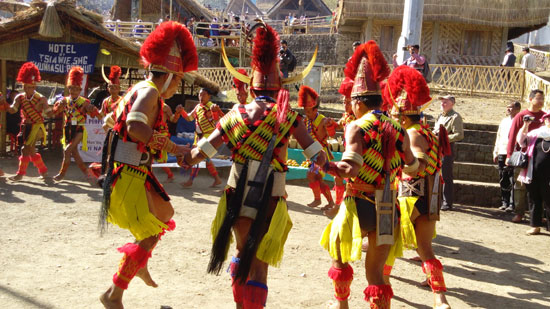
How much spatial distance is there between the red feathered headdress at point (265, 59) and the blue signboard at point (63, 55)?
32.7ft

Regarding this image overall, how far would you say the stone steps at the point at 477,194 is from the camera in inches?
393

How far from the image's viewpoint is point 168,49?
4.07 metres

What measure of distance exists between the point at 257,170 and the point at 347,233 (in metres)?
0.81

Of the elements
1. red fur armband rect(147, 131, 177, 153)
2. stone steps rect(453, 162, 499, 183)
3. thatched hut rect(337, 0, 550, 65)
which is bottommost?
stone steps rect(453, 162, 499, 183)

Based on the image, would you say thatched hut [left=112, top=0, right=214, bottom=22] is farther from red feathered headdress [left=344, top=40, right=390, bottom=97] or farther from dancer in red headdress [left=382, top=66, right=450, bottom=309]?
red feathered headdress [left=344, top=40, right=390, bottom=97]

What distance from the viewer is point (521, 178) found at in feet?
26.1

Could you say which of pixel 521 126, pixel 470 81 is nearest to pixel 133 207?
pixel 521 126

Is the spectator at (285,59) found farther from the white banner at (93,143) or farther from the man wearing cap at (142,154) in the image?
the man wearing cap at (142,154)

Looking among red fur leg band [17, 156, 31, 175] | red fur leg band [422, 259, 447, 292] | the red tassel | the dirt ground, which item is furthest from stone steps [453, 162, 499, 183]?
red fur leg band [17, 156, 31, 175]

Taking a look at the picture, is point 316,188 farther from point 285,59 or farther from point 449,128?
point 285,59

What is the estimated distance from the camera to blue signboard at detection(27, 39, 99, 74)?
41.0 ft

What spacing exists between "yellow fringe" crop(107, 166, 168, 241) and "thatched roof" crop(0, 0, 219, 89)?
8.91 meters

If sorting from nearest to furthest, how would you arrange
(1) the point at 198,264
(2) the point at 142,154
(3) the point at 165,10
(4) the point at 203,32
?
(2) the point at 142,154 < (1) the point at 198,264 < (4) the point at 203,32 < (3) the point at 165,10

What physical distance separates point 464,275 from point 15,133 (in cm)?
1146
